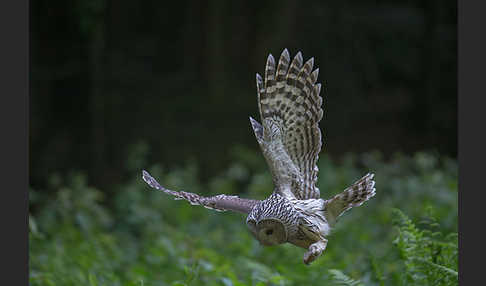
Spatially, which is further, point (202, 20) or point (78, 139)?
point (202, 20)

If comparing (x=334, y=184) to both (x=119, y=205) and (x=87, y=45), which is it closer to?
(x=119, y=205)

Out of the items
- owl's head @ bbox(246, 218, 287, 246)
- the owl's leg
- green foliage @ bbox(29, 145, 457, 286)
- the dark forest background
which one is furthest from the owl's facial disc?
the dark forest background

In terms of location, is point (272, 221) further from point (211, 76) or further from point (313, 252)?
point (211, 76)

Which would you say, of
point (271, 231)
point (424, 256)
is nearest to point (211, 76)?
point (424, 256)

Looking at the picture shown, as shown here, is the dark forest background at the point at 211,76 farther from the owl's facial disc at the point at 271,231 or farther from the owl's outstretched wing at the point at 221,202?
the owl's facial disc at the point at 271,231

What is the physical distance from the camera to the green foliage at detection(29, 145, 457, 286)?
287cm

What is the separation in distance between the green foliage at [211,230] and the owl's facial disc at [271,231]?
0.71 m

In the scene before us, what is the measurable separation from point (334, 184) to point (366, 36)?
1.55m

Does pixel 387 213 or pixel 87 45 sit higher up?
pixel 87 45

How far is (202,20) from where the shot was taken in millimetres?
5457

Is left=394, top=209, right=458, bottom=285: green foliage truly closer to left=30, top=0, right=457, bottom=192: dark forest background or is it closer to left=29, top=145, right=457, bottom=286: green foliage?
left=29, top=145, right=457, bottom=286: green foliage

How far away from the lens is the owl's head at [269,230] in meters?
1.55

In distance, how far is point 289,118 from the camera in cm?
173

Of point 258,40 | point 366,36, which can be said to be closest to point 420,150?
point 366,36
